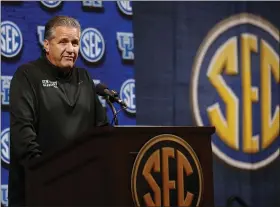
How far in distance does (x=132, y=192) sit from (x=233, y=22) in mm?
3000

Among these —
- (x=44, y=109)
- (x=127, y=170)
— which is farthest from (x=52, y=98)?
(x=127, y=170)

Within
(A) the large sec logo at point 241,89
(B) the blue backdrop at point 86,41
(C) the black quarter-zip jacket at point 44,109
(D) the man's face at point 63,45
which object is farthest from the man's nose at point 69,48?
(A) the large sec logo at point 241,89

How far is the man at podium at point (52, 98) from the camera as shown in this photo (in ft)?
8.93

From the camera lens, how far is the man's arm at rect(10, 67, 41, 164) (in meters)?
2.58

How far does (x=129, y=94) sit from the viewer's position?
15.0ft

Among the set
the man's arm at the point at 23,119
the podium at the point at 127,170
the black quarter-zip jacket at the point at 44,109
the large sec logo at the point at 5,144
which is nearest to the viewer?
the podium at the point at 127,170

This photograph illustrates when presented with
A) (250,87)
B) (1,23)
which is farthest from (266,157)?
(1,23)

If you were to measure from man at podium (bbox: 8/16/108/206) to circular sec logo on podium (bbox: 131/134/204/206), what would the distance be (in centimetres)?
52

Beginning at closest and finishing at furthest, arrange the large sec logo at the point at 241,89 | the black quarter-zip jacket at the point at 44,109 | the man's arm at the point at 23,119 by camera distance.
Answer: the man's arm at the point at 23,119 < the black quarter-zip jacket at the point at 44,109 < the large sec logo at the point at 241,89

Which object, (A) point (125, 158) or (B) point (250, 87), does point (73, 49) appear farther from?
(B) point (250, 87)

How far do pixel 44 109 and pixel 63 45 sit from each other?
29 centimetres

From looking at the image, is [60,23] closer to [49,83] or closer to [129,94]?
[49,83]

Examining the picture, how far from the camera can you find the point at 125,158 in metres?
2.31

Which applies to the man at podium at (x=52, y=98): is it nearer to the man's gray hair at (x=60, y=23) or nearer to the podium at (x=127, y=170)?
the man's gray hair at (x=60, y=23)
